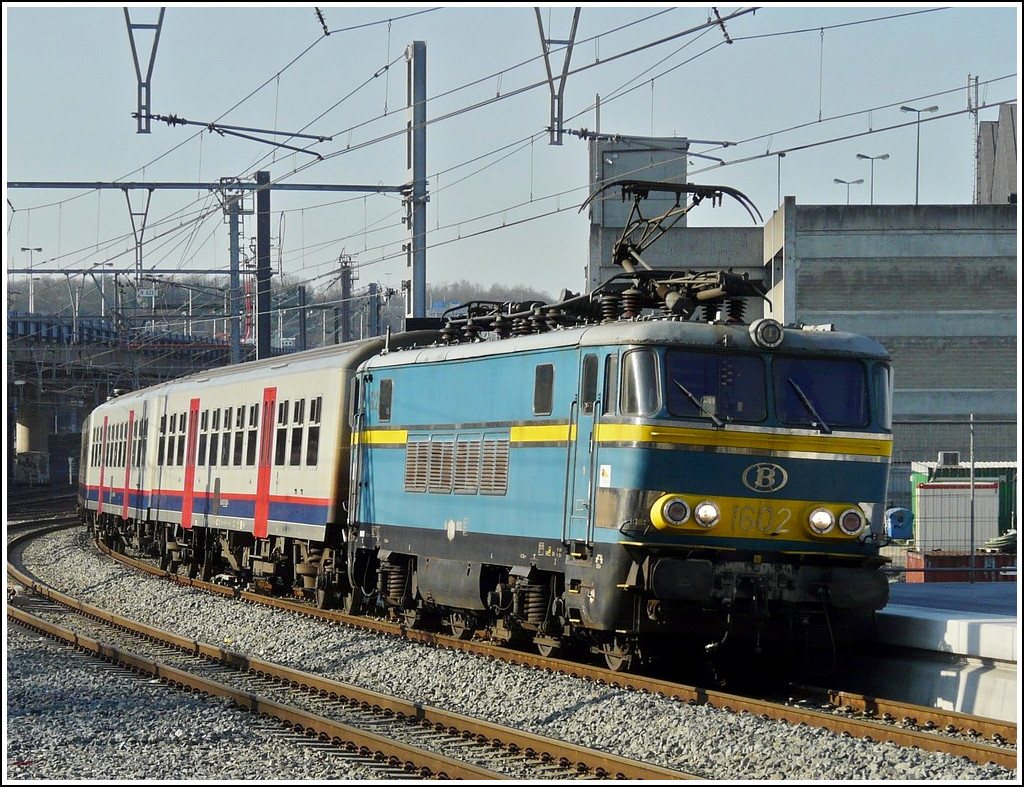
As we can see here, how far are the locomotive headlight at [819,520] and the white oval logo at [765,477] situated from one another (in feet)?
1.33

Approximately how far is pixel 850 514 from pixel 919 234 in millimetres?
41507

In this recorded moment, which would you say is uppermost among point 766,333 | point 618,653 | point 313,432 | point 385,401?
point 766,333

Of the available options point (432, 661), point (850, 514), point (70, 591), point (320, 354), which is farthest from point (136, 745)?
point (70, 591)

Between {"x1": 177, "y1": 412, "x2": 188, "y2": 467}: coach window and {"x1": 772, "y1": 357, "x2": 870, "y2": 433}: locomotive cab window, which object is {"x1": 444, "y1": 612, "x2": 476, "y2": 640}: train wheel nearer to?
{"x1": 772, "y1": 357, "x2": 870, "y2": 433}: locomotive cab window

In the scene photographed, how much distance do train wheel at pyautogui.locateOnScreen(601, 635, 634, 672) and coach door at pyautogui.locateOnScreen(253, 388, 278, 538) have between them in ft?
30.4

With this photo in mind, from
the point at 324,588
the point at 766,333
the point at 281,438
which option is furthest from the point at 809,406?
the point at 281,438

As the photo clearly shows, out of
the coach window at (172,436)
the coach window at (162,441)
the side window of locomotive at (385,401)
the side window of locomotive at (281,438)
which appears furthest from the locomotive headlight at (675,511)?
the coach window at (162,441)

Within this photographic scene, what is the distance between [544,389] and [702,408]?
6.27 feet

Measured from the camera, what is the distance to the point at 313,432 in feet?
66.1

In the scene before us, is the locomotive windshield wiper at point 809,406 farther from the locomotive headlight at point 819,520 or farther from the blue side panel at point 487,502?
the blue side panel at point 487,502

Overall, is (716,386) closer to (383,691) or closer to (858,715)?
(858,715)

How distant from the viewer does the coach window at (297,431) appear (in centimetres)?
2072

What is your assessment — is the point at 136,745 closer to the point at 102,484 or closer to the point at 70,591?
the point at 70,591

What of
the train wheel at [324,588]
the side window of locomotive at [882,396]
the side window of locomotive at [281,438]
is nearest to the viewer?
the side window of locomotive at [882,396]
